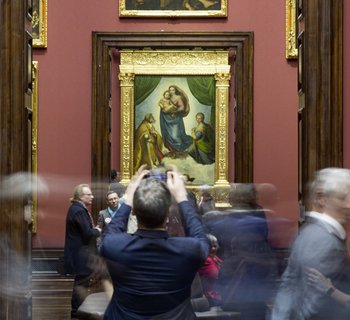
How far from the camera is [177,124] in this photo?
1792cm

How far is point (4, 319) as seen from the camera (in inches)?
325

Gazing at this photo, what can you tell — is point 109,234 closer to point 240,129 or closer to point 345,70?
point 345,70

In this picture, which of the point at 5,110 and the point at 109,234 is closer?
the point at 109,234

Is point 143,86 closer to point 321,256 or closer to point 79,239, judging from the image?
point 79,239

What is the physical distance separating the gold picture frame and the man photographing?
42.3 ft

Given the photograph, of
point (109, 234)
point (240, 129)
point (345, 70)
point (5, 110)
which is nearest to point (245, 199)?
point (345, 70)

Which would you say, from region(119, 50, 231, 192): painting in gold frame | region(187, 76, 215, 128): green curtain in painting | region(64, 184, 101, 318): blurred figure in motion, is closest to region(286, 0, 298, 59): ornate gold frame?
region(119, 50, 231, 192): painting in gold frame

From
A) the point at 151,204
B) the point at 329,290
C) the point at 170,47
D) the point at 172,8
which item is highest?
the point at 172,8

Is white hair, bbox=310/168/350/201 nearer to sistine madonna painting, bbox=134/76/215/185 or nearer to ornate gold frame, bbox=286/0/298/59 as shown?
ornate gold frame, bbox=286/0/298/59

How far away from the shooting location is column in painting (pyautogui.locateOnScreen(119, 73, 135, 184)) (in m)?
17.4

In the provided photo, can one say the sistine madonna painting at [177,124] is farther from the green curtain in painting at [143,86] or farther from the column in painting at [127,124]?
the column in painting at [127,124]

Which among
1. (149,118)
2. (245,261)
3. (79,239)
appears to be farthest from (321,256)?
→ (149,118)

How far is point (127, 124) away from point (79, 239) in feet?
21.0

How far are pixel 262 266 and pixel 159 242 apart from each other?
101 inches
